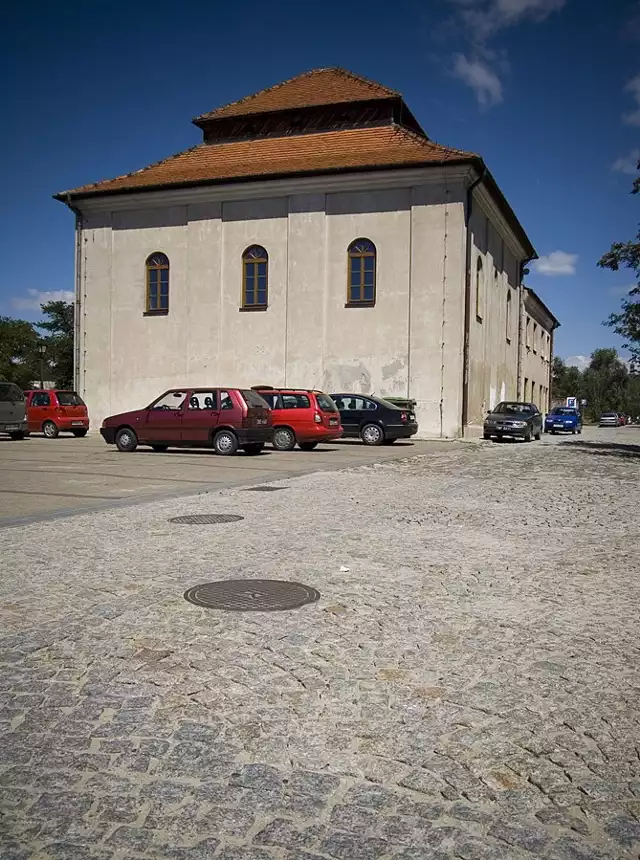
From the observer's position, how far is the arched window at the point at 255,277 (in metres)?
33.0

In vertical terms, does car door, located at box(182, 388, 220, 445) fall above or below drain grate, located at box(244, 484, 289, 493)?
above

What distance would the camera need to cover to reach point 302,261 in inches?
1266

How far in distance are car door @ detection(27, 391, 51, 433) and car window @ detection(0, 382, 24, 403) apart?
181cm

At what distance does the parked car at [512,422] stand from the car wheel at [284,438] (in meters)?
11.2

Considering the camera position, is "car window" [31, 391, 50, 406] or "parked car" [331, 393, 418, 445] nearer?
"parked car" [331, 393, 418, 445]

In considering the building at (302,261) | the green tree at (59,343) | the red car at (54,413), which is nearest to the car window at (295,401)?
the building at (302,261)

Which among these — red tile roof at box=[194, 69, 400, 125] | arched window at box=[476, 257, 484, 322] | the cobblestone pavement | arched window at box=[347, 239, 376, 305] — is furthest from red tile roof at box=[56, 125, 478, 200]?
the cobblestone pavement

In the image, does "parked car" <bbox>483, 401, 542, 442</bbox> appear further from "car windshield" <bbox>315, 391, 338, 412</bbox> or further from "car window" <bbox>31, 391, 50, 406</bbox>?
"car window" <bbox>31, 391, 50, 406</bbox>

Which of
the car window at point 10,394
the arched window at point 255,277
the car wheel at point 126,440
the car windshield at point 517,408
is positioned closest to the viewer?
the car wheel at point 126,440

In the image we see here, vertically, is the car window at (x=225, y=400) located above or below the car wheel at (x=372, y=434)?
above

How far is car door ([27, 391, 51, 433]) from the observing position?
94.7 ft

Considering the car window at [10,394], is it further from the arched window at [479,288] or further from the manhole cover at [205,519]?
the manhole cover at [205,519]

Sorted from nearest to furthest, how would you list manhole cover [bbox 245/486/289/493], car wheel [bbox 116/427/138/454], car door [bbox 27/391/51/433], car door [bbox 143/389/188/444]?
manhole cover [bbox 245/486/289/493]
car door [bbox 143/389/188/444]
car wheel [bbox 116/427/138/454]
car door [bbox 27/391/51/433]

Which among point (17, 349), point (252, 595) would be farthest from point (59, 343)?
point (252, 595)
